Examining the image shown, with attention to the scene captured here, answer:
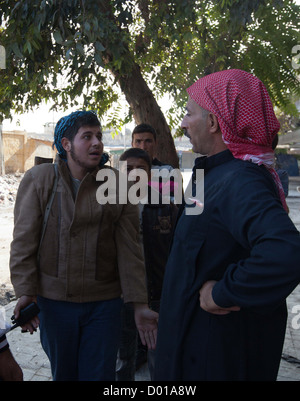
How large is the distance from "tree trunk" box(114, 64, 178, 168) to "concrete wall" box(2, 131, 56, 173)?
19151mm

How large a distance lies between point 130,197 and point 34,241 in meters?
0.58

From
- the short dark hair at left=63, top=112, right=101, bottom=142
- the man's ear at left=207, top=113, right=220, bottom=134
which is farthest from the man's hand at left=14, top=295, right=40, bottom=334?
the man's ear at left=207, top=113, right=220, bottom=134

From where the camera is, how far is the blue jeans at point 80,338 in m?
2.06

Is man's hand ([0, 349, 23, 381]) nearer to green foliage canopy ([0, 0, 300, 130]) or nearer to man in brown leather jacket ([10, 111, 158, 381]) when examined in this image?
man in brown leather jacket ([10, 111, 158, 381])

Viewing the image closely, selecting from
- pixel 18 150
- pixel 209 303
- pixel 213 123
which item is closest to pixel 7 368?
pixel 209 303

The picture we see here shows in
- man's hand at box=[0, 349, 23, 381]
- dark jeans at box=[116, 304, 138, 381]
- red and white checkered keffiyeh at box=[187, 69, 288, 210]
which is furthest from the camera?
dark jeans at box=[116, 304, 138, 381]

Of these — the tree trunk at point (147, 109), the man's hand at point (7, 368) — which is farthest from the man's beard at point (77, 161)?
the tree trunk at point (147, 109)

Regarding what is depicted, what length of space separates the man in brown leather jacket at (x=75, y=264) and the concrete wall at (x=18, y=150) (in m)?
21.3

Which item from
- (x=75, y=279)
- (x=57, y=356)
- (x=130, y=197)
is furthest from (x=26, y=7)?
(x=57, y=356)

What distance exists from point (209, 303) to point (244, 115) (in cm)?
66

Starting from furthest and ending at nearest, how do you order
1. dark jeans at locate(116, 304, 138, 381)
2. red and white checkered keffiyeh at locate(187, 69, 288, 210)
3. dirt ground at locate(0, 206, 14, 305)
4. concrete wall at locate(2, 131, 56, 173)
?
concrete wall at locate(2, 131, 56, 173) → dirt ground at locate(0, 206, 14, 305) → dark jeans at locate(116, 304, 138, 381) → red and white checkered keffiyeh at locate(187, 69, 288, 210)

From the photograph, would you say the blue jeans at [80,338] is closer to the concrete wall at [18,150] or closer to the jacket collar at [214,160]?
the jacket collar at [214,160]

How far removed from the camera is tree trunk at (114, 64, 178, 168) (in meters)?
4.44
